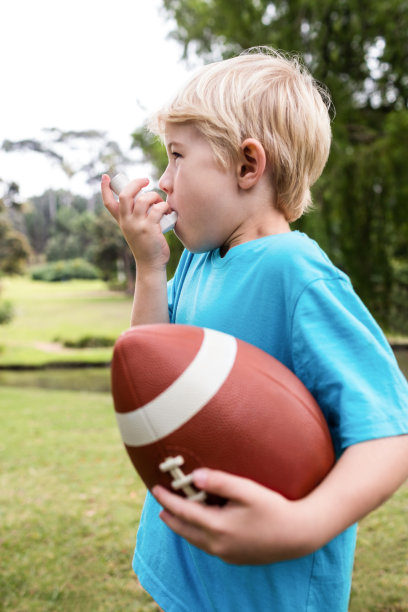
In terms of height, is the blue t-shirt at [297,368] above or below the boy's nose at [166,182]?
below

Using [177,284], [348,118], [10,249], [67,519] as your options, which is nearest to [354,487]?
[177,284]

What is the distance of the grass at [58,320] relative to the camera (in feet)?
58.7

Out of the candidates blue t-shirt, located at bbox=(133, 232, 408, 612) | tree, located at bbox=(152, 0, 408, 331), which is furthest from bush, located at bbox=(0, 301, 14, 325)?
blue t-shirt, located at bbox=(133, 232, 408, 612)

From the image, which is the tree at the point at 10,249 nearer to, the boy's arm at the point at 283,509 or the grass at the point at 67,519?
the grass at the point at 67,519

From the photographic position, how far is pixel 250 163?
1074 millimetres

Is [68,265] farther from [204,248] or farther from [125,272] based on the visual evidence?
[204,248]

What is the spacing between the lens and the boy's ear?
105cm

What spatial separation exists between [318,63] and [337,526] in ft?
21.8

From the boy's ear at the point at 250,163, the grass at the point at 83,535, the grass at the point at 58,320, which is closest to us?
the boy's ear at the point at 250,163

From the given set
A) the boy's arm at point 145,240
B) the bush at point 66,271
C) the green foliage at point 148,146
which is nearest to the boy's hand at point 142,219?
the boy's arm at point 145,240

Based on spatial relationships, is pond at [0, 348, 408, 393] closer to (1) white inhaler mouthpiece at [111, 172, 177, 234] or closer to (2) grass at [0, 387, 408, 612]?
(2) grass at [0, 387, 408, 612]

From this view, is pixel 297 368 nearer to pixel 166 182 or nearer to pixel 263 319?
pixel 263 319

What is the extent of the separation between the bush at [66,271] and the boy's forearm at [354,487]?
32.1 metres

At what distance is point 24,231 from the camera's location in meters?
38.8
